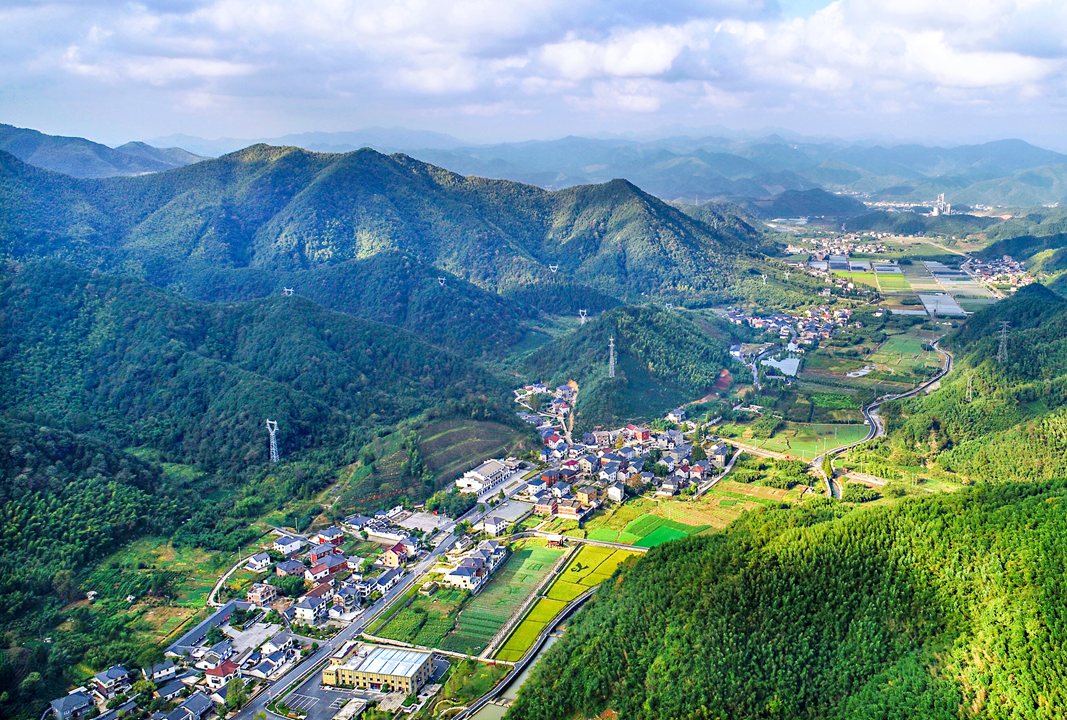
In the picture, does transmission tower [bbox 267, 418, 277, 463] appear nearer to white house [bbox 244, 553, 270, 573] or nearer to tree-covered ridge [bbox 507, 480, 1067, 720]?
white house [bbox 244, 553, 270, 573]

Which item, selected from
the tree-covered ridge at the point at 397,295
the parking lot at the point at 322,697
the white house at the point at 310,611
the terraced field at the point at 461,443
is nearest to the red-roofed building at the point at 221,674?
the parking lot at the point at 322,697

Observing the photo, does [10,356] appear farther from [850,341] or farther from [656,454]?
[850,341]

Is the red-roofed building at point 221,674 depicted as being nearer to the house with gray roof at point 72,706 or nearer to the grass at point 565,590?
the house with gray roof at point 72,706

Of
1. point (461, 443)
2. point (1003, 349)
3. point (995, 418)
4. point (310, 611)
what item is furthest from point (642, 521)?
point (1003, 349)

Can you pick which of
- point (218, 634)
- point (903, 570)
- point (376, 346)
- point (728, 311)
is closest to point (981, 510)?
point (903, 570)

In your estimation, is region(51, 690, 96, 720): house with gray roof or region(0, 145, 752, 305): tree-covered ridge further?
region(0, 145, 752, 305): tree-covered ridge

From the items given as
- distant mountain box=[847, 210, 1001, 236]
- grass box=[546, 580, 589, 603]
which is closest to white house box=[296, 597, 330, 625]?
grass box=[546, 580, 589, 603]

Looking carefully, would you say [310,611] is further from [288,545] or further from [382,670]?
[288,545]
